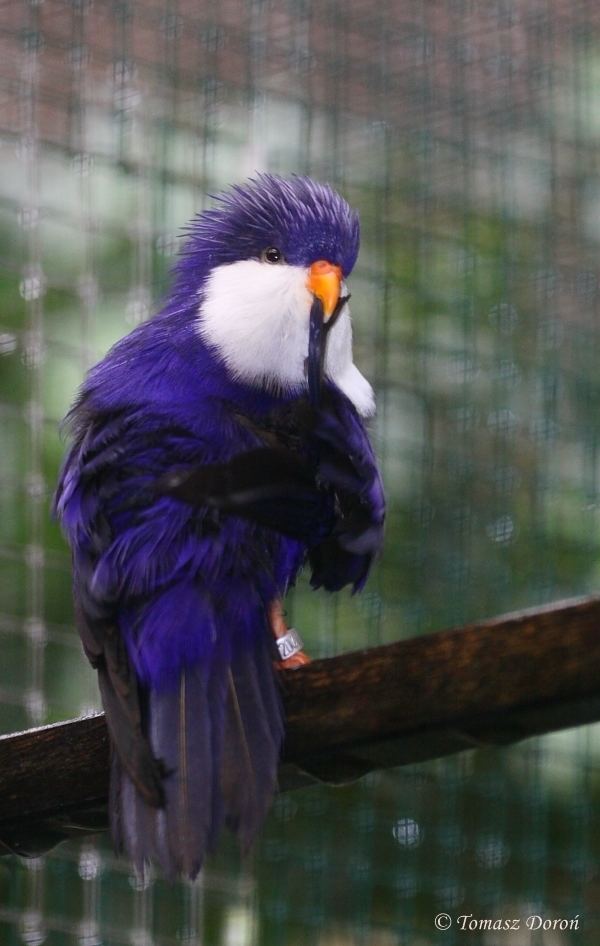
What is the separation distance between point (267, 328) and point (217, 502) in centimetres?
62

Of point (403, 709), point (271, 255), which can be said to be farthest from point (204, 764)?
point (271, 255)

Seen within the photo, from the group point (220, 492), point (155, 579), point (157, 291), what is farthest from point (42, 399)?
point (220, 492)

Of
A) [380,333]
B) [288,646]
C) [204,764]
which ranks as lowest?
[204,764]

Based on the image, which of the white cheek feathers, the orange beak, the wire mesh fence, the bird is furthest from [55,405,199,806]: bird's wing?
the wire mesh fence

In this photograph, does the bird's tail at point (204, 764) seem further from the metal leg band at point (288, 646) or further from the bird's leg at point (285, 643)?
the metal leg band at point (288, 646)

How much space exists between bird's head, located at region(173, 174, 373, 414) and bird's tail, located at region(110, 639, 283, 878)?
0.44 metres

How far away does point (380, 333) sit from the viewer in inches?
114

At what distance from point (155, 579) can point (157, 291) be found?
142 cm

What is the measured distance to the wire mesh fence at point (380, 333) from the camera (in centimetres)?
264

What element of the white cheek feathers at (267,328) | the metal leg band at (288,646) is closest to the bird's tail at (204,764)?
the metal leg band at (288,646)

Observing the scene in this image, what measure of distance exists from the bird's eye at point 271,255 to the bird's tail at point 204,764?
24.1 inches

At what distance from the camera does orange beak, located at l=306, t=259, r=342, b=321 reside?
1.75 m

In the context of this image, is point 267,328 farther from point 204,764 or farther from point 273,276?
point 204,764

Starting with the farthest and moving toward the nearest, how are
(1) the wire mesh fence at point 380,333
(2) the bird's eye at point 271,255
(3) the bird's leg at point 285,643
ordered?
(1) the wire mesh fence at point 380,333 → (2) the bird's eye at point 271,255 → (3) the bird's leg at point 285,643
